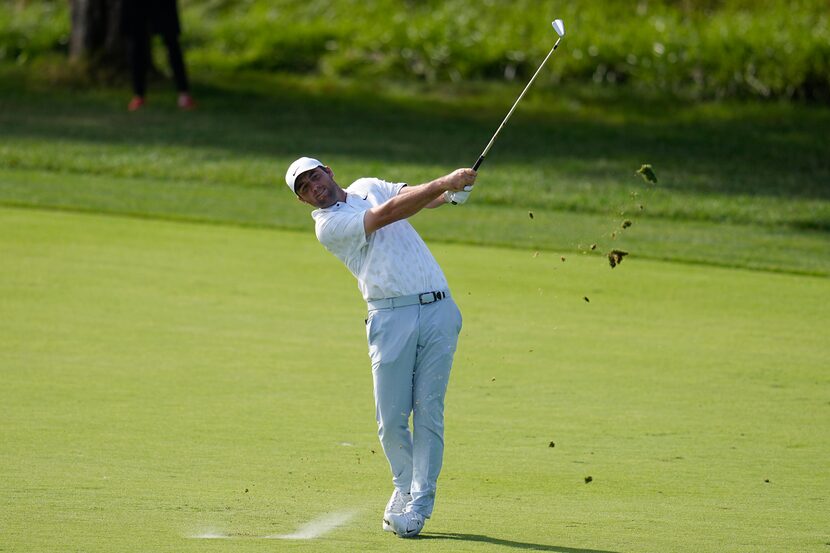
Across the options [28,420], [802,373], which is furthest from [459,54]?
[28,420]

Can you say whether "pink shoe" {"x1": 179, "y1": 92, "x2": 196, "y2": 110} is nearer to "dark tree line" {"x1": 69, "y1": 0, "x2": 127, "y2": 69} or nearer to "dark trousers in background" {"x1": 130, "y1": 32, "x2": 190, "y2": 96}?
"dark trousers in background" {"x1": 130, "y1": 32, "x2": 190, "y2": 96}

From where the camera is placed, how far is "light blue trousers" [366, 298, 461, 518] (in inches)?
246

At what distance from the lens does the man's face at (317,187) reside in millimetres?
6352

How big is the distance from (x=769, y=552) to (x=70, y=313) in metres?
6.37

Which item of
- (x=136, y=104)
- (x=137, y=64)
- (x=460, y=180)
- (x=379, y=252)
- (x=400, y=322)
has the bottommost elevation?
(x=136, y=104)

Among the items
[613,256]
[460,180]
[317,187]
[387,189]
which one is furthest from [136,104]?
[460,180]

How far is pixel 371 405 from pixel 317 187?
8.43 ft

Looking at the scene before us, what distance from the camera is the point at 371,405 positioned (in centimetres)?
866

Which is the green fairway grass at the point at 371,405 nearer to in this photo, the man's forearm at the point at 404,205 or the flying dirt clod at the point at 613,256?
the flying dirt clod at the point at 613,256

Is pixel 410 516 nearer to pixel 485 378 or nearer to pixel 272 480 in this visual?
pixel 272 480

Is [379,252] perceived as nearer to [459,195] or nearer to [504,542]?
[459,195]

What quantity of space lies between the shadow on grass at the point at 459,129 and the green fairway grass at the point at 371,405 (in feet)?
19.2

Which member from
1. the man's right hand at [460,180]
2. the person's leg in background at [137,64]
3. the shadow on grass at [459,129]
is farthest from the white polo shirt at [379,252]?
the person's leg in background at [137,64]

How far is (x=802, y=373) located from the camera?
376 inches
